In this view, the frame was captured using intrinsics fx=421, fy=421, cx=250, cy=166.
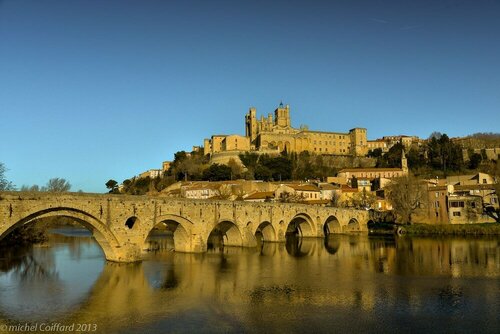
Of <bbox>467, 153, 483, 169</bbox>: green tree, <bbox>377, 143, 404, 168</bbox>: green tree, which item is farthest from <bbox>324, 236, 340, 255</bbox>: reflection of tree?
<bbox>467, 153, 483, 169</bbox>: green tree

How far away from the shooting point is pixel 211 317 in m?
16.2

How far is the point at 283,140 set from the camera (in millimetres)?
113375

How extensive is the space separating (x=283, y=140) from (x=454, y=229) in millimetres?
64689

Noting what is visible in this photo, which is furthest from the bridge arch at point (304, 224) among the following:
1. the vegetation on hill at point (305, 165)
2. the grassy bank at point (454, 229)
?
the vegetation on hill at point (305, 165)

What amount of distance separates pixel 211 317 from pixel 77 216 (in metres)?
12.3

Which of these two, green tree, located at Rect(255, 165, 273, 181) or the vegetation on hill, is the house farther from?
green tree, located at Rect(255, 165, 273, 181)

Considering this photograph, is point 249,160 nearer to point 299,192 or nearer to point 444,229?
point 299,192

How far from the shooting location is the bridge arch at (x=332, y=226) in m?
56.2

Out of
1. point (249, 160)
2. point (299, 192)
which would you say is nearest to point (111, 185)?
point (249, 160)

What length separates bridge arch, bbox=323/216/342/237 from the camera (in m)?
56.2

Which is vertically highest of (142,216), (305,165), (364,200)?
(305,165)

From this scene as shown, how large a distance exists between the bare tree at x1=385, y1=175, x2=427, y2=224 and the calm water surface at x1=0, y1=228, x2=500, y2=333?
67.2 ft

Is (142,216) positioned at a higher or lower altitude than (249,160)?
lower

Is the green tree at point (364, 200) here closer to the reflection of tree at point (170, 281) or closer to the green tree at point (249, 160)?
the green tree at point (249, 160)
